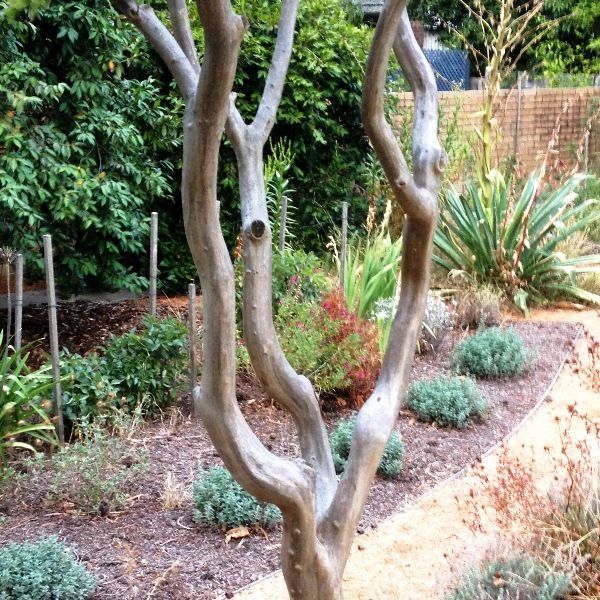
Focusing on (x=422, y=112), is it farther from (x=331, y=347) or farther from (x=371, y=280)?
(x=371, y=280)

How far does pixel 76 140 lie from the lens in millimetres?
6703

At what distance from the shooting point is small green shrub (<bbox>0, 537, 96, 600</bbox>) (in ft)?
11.1

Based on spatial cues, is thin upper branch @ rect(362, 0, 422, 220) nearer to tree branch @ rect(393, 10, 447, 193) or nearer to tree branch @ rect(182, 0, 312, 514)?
tree branch @ rect(393, 10, 447, 193)

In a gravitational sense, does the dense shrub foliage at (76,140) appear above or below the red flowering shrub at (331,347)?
above

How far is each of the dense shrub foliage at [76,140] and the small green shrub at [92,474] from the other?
6.94 ft

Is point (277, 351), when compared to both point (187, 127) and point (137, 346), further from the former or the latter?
point (137, 346)

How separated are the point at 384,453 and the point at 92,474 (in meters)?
1.62

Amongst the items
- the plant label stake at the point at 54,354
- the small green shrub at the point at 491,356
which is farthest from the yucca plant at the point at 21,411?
the small green shrub at the point at 491,356

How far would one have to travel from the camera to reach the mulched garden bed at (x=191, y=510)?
3734 mm

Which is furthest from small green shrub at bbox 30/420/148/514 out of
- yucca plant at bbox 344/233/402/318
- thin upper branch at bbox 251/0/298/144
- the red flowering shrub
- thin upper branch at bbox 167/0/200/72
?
yucca plant at bbox 344/233/402/318

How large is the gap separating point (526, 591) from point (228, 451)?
171 cm

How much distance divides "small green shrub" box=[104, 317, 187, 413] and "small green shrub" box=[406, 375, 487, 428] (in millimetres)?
1619

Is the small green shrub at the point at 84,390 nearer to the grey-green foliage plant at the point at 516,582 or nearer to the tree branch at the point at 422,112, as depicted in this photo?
the grey-green foliage plant at the point at 516,582

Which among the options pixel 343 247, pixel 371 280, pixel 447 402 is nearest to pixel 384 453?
pixel 447 402
